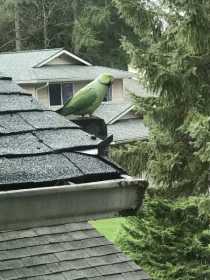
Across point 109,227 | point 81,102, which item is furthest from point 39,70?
point 81,102

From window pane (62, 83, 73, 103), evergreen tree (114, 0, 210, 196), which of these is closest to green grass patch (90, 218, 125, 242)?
evergreen tree (114, 0, 210, 196)

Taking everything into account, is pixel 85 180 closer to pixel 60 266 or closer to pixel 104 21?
pixel 60 266

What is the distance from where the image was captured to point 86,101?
337 centimetres

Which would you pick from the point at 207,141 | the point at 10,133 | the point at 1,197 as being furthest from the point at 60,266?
the point at 207,141

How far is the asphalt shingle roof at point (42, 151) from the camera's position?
1766mm

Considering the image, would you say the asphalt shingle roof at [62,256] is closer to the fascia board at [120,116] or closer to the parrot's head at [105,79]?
the parrot's head at [105,79]

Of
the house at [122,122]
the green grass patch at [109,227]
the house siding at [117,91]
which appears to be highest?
the house siding at [117,91]

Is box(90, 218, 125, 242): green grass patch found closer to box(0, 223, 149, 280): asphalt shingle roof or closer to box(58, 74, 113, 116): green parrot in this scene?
box(58, 74, 113, 116): green parrot

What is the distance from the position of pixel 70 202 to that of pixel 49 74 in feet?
67.3

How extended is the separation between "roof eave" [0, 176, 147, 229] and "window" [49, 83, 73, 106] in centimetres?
2035

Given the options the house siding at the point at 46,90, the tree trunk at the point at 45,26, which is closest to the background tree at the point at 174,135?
the house siding at the point at 46,90

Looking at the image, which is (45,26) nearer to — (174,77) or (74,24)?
(74,24)

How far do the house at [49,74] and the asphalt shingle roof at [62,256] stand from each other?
18238 mm

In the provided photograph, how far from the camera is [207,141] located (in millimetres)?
7074
